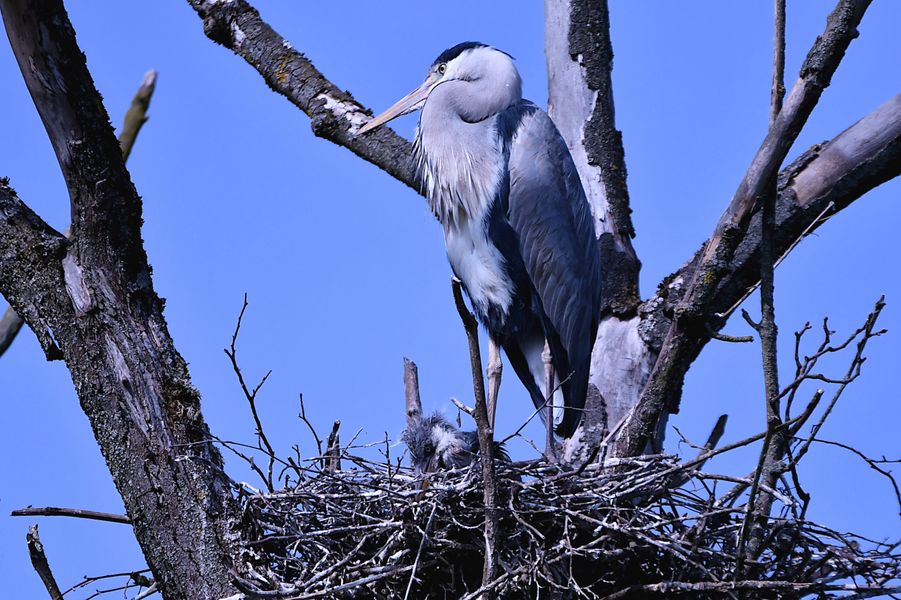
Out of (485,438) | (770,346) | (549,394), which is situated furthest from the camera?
(549,394)

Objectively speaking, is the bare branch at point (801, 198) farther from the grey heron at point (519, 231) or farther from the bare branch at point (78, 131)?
the bare branch at point (78, 131)

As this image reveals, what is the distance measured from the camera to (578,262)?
3.69m

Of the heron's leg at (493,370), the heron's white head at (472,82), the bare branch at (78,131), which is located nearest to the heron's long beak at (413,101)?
the heron's white head at (472,82)

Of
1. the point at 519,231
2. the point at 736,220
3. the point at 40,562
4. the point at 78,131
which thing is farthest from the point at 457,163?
the point at 40,562

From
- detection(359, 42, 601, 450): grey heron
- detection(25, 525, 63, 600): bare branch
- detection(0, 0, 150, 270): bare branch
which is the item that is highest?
detection(359, 42, 601, 450): grey heron

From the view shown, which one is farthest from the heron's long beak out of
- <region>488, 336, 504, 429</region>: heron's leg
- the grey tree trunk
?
<region>488, 336, 504, 429</region>: heron's leg

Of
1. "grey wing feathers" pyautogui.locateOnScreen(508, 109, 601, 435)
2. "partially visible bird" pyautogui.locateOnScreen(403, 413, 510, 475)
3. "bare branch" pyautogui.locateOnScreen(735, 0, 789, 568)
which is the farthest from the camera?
"grey wing feathers" pyautogui.locateOnScreen(508, 109, 601, 435)

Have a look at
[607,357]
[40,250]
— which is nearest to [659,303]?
[607,357]

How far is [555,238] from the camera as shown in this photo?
364cm

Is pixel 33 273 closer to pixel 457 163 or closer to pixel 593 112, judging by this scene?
pixel 457 163

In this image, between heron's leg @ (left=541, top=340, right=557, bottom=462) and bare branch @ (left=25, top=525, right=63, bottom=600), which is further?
heron's leg @ (left=541, top=340, right=557, bottom=462)

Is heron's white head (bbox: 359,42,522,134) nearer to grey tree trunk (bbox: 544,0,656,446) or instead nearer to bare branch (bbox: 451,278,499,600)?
grey tree trunk (bbox: 544,0,656,446)

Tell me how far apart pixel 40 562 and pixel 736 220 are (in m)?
1.77

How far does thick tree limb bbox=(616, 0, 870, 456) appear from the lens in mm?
2275
